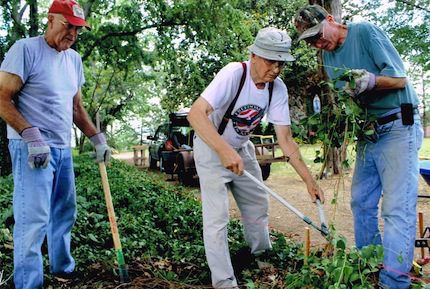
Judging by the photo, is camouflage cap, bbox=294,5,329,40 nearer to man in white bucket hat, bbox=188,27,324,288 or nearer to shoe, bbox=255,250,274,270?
man in white bucket hat, bbox=188,27,324,288

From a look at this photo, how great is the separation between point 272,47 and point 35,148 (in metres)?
1.76

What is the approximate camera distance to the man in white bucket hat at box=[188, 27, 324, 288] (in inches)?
121

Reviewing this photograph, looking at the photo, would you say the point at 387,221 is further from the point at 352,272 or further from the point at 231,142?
the point at 231,142

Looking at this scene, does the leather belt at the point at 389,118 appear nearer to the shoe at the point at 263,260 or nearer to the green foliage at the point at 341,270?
the green foliage at the point at 341,270

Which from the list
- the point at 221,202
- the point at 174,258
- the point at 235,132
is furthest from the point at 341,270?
the point at 174,258

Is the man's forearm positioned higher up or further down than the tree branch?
further down

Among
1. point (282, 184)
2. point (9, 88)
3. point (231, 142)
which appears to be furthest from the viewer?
point (282, 184)

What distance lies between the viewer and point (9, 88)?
9.88 feet

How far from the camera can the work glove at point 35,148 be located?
9.87ft

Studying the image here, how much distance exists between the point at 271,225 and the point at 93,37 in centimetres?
718

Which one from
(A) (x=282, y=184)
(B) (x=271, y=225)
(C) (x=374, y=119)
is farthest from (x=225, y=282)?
(A) (x=282, y=184)

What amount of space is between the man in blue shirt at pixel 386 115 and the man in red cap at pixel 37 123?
5.89 ft

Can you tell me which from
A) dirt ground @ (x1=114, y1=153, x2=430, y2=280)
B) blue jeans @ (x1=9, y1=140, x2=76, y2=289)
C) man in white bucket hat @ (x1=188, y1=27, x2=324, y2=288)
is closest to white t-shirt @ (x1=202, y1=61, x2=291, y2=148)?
man in white bucket hat @ (x1=188, y1=27, x2=324, y2=288)

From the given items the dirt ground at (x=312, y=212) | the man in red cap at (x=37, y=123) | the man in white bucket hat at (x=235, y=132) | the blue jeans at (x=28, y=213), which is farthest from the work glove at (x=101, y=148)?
the dirt ground at (x=312, y=212)
